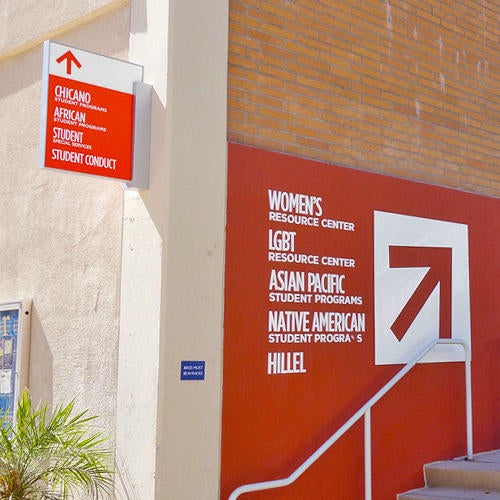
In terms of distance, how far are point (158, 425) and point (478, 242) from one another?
406cm

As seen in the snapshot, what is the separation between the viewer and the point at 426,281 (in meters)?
7.23

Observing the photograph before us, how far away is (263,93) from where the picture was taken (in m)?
6.14

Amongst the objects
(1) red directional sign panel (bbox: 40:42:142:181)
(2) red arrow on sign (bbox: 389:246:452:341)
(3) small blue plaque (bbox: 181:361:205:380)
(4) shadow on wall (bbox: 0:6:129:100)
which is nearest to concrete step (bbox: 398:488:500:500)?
(2) red arrow on sign (bbox: 389:246:452:341)

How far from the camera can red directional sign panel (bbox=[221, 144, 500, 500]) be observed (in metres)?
5.80

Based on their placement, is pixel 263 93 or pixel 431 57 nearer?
pixel 263 93

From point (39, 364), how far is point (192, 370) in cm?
159

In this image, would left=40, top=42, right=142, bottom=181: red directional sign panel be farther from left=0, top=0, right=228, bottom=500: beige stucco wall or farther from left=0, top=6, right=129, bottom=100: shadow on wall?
left=0, top=6, right=129, bottom=100: shadow on wall

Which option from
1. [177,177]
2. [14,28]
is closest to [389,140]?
[177,177]

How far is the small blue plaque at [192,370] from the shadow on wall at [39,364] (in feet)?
4.60

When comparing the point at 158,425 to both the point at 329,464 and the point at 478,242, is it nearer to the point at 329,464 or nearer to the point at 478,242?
the point at 329,464

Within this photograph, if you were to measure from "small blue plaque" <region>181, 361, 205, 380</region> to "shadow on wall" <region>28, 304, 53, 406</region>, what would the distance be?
1402 millimetres

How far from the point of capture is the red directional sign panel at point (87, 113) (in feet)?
16.8

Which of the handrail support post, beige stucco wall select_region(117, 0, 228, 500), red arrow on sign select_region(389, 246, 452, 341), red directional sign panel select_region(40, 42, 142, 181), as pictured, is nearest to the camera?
red directional sign panel select_region(40, 42, 142, 181)

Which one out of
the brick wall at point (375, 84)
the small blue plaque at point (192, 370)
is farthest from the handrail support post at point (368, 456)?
the brick wall at point (375, 84)
